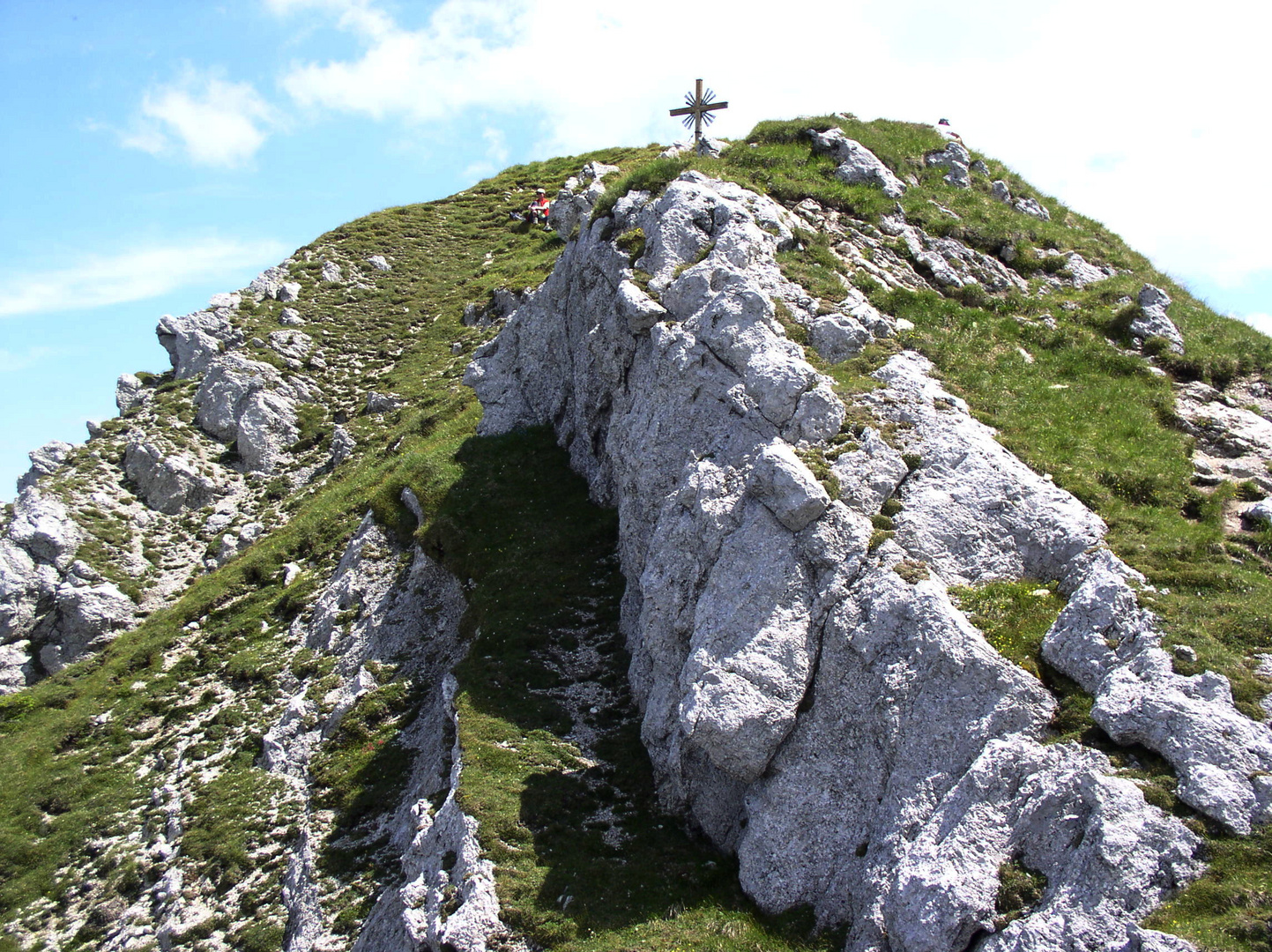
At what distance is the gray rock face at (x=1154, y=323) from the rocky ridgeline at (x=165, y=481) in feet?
148

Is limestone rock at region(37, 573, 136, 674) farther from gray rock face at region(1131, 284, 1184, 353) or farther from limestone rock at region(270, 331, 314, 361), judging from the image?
gray rock face at region(1131, 284, 1184, 353)

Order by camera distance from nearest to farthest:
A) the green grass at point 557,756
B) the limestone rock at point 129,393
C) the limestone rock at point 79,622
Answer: the green grass at point 557,756 → the limestone rock at point 79,622 → the limestone rock at point 129,393

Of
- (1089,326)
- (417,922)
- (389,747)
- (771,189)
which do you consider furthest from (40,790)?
(1089,326)

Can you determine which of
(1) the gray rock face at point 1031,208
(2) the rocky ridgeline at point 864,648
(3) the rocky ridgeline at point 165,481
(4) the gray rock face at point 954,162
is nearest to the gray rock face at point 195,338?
(3) the rocky ridgeline at point 165,481

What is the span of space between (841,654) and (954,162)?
3702 centimetres

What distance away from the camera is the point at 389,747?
1129 inches

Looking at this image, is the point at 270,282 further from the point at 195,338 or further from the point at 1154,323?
the point at 1154,323

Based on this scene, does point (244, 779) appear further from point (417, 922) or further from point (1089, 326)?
point (1089, 326)

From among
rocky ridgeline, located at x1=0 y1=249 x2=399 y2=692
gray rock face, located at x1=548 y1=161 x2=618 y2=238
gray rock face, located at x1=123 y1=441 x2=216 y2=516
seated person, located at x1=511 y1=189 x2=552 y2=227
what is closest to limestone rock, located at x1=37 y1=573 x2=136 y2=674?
rocky ridgeline, located at x1=0 y1=249 x2=399 y2=692

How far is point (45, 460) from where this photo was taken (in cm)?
5172

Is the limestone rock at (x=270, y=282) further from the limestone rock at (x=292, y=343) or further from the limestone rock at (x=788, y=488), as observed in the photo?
the limestone rock at (x=788, y=488)

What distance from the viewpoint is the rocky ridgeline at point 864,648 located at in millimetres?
14820

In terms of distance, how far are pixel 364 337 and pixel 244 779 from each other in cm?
4081

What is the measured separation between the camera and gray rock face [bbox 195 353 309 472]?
170 ft
